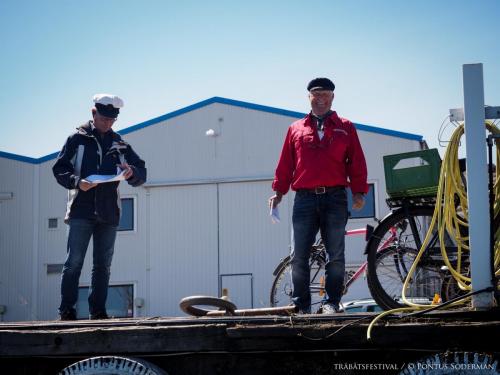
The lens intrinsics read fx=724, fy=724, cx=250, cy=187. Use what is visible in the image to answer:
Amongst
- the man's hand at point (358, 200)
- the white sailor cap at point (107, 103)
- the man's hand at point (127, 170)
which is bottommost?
the man's hand at point (358, 200)

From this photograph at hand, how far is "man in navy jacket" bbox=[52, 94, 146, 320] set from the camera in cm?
573

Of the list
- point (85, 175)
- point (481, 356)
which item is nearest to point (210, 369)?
point (481, 356)

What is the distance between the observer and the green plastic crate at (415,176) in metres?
5.24

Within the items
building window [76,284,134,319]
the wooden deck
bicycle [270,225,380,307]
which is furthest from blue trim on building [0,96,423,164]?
the wooden deck

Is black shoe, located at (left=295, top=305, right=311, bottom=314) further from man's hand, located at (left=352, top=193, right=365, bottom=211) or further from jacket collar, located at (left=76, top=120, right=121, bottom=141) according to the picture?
jacket collar, located at (left=76, top=120, right=121, bottom=141)

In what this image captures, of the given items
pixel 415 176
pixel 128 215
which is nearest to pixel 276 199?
pixel 415 176

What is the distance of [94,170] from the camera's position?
5961 mm

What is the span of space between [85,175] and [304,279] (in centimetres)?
199

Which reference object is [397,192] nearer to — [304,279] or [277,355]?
[304,279]

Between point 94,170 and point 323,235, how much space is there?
1.97m

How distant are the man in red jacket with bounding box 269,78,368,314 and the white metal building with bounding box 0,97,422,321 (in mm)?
12857

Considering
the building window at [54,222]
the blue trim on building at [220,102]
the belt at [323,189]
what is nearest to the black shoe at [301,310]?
the belt at [323,189]

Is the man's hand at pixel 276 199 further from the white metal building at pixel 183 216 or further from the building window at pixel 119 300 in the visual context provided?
the building window at pixel 119 300

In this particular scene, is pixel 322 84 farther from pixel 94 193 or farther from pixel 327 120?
pixel 94 193
